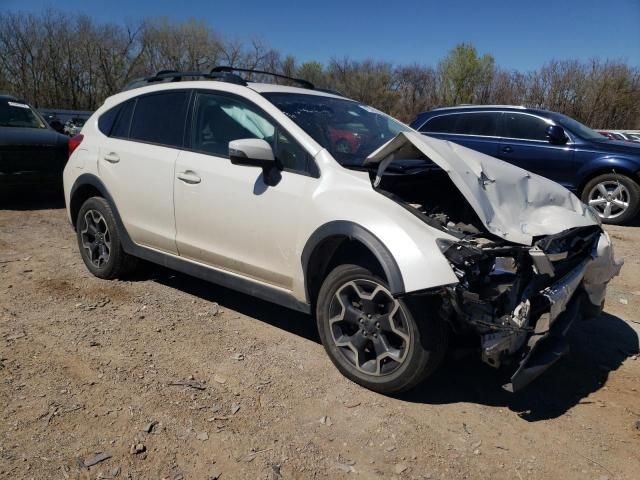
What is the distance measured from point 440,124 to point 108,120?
6.34 meters

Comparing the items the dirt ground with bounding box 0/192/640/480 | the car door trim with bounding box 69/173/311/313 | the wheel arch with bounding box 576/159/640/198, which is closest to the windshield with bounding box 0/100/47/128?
the car door trim with bounding box 69/173/311/313

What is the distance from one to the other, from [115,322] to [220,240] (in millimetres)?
1087

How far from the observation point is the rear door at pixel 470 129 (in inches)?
350

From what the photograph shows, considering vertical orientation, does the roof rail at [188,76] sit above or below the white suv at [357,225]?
above

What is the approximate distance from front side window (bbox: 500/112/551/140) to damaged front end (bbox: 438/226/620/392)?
621 cm

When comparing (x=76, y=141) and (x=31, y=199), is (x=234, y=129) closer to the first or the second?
(x=76, y=141)

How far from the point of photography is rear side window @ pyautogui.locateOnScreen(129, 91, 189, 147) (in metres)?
4.14

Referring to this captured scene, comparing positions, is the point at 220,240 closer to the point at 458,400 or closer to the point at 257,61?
the point at 458,400

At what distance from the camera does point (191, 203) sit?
3.85 metres

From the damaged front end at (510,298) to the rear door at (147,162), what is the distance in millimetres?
2295

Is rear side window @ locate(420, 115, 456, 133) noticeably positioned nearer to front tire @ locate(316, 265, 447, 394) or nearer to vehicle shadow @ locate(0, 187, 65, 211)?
vehicle shadow @ locate(0, 187, 65, 211)

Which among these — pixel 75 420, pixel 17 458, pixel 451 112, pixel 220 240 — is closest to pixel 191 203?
pixel 220 240

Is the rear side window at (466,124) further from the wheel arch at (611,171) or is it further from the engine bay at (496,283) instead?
the engine bay at (496,283)

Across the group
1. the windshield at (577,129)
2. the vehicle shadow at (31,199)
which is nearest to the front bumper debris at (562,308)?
the windshield at (577,129)
